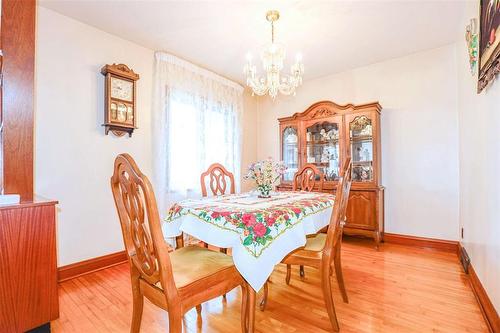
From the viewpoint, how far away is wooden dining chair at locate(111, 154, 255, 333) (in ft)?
3.44

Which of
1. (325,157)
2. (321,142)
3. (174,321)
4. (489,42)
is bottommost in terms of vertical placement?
(174,321)

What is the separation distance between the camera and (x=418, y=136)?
125 inches

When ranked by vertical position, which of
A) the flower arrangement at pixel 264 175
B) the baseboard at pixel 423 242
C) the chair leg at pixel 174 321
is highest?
the flower arrangement at pixel 264 175

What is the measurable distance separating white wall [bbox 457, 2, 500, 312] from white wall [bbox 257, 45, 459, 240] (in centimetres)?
45

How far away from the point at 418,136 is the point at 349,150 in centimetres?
84

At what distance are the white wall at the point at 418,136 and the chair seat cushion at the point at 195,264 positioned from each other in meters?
2.83

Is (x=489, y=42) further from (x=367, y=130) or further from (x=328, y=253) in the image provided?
(x=367, y=130)

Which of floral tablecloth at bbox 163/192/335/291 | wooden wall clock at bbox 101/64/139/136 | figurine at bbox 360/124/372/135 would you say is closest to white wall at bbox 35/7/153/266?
wooden wall clock at bbox 101/64/139/136

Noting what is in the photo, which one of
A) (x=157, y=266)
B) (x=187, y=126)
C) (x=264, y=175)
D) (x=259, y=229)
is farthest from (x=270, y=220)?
(x=187, y=126)

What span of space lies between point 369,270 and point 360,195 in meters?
1.04

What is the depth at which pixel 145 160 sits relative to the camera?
2.95 meters

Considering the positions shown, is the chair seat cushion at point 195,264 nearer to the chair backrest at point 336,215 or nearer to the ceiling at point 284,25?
A: the chair backrest at point 336,215

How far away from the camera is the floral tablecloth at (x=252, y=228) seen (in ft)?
4.04

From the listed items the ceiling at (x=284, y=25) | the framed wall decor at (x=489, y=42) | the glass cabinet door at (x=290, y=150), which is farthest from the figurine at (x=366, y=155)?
the framed wall decor at (x=489, y=42)
